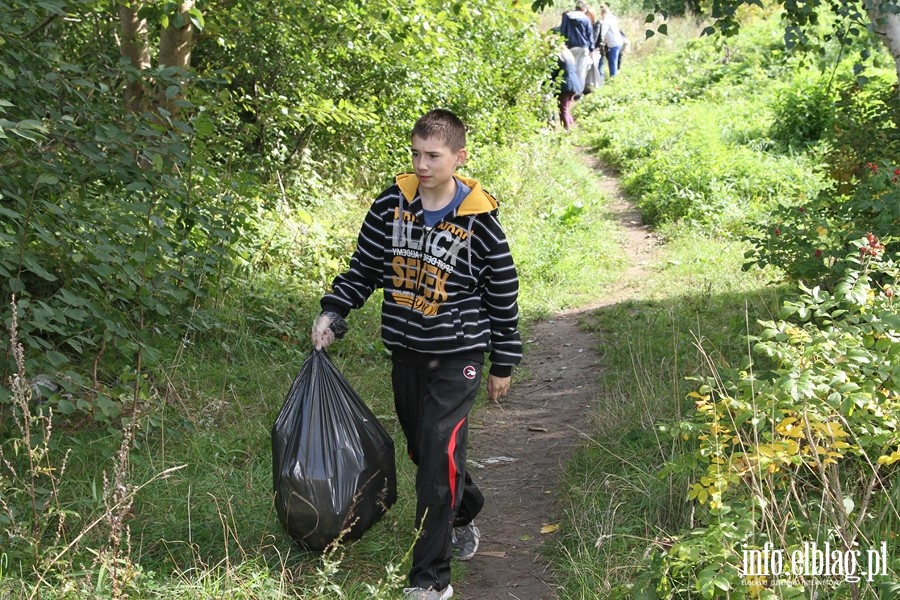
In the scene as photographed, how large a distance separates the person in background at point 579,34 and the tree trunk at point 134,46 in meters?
11.3

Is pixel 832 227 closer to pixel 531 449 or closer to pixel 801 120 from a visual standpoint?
pixel 531 449

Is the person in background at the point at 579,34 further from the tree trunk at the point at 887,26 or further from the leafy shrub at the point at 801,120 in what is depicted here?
the tree trunk at the point at 887,26

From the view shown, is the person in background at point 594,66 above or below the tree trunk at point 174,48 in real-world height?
above

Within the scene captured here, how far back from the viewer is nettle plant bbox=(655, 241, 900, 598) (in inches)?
120

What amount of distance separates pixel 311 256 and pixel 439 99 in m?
3.44

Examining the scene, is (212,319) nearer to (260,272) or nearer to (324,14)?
(260,272)

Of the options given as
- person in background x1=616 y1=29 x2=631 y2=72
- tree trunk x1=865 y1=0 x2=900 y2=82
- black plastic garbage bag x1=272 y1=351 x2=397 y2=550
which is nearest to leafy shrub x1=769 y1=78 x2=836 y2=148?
tree trunk x1=865 y1=0 x2=900 y2=82

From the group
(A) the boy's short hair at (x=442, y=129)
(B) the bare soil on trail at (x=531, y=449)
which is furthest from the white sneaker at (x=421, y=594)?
(A) the boy's short hair at (x=442, y=129)

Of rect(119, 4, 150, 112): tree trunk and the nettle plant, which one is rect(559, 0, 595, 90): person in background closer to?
rect(119, 4, 150, 112): tree trunk

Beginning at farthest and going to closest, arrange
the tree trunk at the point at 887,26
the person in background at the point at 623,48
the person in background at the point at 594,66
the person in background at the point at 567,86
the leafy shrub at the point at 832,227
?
the person in background at the point at 623,48, the person in background at the point at 594,66, the person in background at the point at 567,86, the tree trunk at the point at 887,26, the leafy shrub at the point at 832,227

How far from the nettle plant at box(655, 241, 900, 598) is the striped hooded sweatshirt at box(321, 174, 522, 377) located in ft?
2.70

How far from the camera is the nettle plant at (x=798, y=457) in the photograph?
3.04 meters

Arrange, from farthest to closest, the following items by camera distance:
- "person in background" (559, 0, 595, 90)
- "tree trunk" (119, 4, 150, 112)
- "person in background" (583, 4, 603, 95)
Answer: "person in background" (583, 4, 603, 95) → "person in background" (559, 0, 595, 90) → "tree trunk" (119, 4, 150, 112)

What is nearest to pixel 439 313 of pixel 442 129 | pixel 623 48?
pixel 442 129
